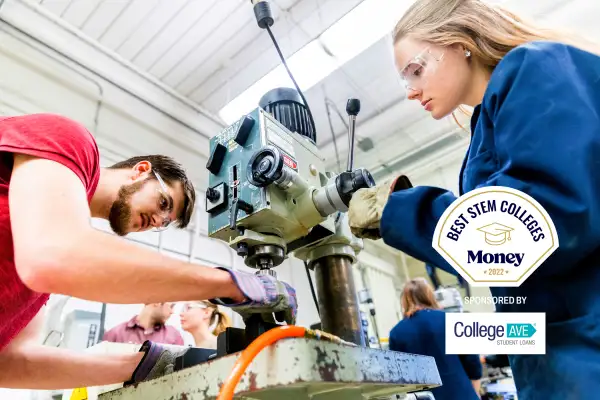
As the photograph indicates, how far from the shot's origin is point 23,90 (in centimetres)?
236

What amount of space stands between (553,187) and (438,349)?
163cm

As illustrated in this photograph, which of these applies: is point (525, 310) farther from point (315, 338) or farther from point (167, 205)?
point (167, 205)

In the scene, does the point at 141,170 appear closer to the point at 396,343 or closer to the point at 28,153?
the point at 28,153

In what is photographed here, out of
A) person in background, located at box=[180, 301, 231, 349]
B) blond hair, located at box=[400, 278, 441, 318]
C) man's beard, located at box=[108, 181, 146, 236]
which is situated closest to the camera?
man's beard, located at box=[108, 181, 146, 236]

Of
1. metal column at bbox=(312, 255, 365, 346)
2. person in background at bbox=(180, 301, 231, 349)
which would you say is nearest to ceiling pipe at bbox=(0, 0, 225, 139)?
person in background at bbox=(180, 301, 231, 349)

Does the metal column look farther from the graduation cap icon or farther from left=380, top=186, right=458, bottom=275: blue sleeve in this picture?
the graduation cap icon

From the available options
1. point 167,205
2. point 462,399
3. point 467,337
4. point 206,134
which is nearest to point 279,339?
point 467,337

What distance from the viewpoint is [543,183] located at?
1.80 ft

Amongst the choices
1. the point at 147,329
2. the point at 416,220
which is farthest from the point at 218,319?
the point at 416,220

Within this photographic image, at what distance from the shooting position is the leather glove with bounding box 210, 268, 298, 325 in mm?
714

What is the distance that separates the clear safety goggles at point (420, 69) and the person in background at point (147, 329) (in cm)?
208

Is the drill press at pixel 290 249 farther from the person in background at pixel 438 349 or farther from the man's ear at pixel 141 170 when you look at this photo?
the person in background at pixel 438 349

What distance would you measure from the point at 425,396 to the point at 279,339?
679 mm

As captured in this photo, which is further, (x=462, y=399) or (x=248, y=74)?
(x=248, y=74)
